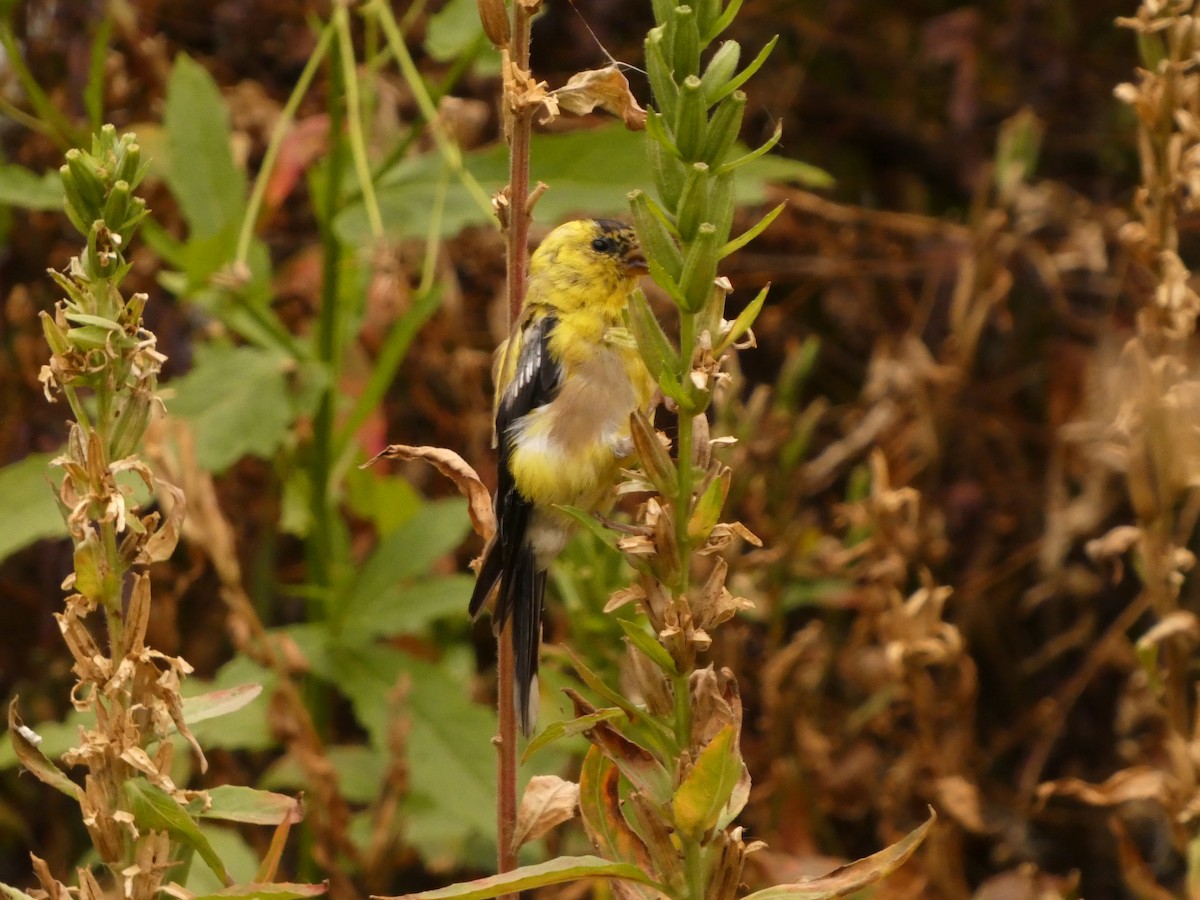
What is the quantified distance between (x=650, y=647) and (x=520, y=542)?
998mm

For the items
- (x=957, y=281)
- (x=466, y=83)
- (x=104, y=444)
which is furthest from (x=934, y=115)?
(x=104, y=444)

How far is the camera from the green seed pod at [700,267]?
0.95 metres

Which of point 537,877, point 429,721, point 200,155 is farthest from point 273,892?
point 200,155

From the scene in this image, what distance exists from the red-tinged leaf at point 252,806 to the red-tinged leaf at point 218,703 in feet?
0.21

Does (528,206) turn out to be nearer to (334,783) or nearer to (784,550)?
(334,783)

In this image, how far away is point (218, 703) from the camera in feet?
4.11

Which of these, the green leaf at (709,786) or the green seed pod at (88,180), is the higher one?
the green seed pod at (88,180)

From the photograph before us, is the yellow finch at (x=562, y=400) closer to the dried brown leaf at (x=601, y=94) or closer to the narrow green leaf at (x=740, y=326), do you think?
the dried brown leaf at (x=601, y=94)

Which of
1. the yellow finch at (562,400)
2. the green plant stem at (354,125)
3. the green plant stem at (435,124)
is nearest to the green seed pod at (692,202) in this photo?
the yellow finch at (562,400)

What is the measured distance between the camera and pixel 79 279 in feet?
3.54

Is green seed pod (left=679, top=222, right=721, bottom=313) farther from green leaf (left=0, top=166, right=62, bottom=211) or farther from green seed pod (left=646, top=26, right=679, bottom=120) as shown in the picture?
green leaf (left=0, top=166, right=62, bottom=211)

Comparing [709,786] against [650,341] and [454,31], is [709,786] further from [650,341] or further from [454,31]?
[454,31]

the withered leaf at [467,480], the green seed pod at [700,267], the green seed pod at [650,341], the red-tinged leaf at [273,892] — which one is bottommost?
the red-tinged leaf at [273,892]

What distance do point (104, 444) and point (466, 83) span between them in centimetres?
303
